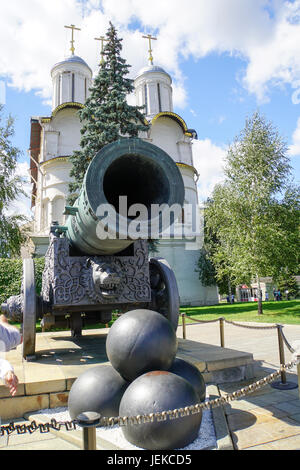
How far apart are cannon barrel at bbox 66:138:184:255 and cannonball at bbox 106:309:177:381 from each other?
2.83 ft

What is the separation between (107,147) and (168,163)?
66cm

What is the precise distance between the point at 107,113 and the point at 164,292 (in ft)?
40.9

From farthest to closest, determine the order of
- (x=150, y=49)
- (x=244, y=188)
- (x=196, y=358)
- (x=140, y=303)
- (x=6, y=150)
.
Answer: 1. (x=150, y=49)
2. (x=244, y=188)
3. (x=6, y=150)
4. (x=140, y=303)
5. (x=196, y=358)

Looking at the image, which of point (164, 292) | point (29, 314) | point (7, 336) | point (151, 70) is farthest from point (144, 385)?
point (151, 70)

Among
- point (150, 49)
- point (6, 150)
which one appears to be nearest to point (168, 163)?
point (6, 150)

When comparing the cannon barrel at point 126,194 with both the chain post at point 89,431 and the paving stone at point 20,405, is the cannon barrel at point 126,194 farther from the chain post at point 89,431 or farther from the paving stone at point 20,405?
the chain post at point 89,431

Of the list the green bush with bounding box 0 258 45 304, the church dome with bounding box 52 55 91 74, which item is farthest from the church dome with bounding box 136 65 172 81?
the green bush with bounding box 0 258 45 304

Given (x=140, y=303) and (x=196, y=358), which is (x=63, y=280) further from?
(x=196, y=358)

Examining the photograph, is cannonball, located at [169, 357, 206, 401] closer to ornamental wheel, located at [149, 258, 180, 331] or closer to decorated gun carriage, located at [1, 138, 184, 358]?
decorated gun carriage, located at [1, 138, 184, 358]

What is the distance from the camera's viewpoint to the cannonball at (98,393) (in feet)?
9.30

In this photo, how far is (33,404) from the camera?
3.39 meters

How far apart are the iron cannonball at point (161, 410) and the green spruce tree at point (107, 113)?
12762 millimetres

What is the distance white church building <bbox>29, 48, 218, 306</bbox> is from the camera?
24391mm

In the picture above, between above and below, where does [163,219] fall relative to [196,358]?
above
